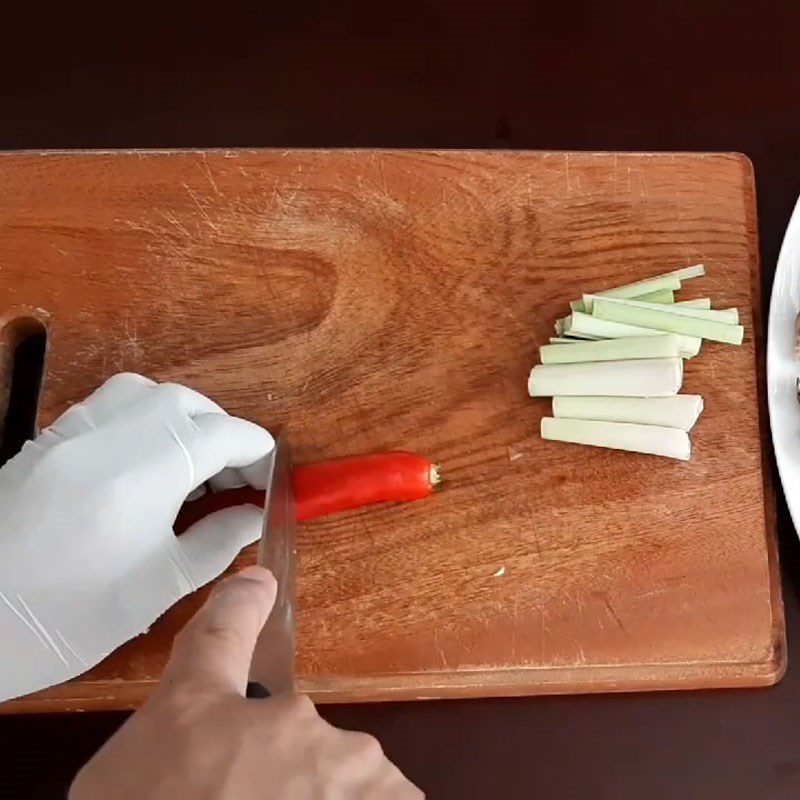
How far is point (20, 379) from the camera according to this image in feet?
5.20

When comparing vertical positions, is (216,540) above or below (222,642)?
below

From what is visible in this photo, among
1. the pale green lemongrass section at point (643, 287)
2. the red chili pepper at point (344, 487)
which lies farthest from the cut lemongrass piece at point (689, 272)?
the red chili pepper at point (344, 487)

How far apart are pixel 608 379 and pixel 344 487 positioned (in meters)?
0.46

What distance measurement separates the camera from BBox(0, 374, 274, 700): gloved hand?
1.26m

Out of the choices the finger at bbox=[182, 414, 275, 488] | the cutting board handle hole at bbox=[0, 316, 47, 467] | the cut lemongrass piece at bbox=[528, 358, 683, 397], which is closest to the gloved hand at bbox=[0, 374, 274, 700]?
the finger at bbox=[182, 414, 275, 488]

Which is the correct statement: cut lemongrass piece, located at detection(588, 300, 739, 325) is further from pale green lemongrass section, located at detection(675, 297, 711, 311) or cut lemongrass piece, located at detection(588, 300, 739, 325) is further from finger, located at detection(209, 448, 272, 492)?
finger, located at detection(209, 448, 272, 492)

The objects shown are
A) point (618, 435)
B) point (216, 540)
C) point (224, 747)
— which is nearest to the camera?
point (224, 747)

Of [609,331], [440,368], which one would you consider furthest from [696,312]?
[440,368]

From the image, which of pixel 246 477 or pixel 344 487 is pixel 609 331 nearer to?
pixel 344 487

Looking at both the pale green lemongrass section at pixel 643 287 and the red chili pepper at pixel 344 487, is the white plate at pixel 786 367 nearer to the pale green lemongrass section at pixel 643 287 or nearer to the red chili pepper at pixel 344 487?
the pale green lemongrass section at pixel 643 287

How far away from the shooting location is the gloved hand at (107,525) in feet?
4.14

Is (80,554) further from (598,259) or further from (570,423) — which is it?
(598,259)

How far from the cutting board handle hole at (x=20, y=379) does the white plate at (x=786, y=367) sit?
119 centimetres

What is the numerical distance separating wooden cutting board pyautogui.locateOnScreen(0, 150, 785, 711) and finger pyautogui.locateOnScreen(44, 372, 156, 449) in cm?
13
